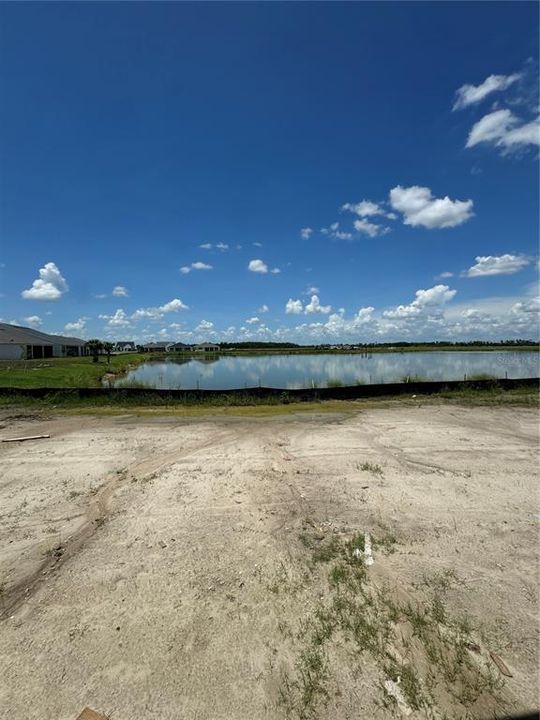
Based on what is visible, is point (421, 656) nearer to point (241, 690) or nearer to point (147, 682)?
point (241, 690)

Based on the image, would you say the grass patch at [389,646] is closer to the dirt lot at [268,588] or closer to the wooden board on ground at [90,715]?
the dirt lot at [268,588]

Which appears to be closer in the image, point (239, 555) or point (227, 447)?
point (239, 555)

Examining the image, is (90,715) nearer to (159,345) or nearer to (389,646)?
(389,646)

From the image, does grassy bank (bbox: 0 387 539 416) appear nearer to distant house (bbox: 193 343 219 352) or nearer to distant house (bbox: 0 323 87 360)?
distant house (bbox: 0 323 87 360)

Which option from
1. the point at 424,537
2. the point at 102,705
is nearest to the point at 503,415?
the point at 424,537

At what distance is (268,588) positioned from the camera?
367 centimetres

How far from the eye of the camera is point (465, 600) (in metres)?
3.51

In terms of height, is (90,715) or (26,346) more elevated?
(26,346)

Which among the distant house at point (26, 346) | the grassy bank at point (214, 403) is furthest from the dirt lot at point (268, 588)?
the distant house at point (26, 346)

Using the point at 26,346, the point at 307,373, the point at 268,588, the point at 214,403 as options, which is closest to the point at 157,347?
the point at 26,346

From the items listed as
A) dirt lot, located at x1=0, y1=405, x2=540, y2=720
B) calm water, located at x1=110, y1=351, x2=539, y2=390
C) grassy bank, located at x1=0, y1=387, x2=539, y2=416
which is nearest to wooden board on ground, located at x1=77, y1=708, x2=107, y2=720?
dirt lot, located at x1=0, y1=405, x2=540, y2=720

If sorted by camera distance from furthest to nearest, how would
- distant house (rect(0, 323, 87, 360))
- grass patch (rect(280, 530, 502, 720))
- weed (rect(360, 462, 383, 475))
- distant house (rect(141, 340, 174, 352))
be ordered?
distant house (rect(141, 340, 174, 352)) < distant house (rect(0, 323, 87, 360)) < weed (rect(360, 462, 383, 475)) < grass patch (rect(280, 530, 502, 720))

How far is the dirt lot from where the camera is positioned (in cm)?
265

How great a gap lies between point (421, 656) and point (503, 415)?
1127cm
